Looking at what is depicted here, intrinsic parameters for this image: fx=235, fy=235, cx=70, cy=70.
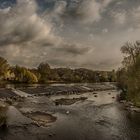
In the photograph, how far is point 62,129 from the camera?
115 feet

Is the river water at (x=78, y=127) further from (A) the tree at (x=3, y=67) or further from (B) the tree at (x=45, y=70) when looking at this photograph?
(B) the tree at (x=45, y=70)

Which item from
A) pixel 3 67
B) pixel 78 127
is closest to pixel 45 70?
pixel 3 67

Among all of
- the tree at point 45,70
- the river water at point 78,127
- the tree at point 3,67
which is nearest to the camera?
the river water at point 78,127

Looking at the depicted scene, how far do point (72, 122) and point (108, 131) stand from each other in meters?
7.45

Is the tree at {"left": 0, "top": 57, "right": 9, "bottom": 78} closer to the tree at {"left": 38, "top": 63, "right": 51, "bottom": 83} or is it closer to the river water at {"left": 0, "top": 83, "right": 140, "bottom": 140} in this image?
the tree at {"left": 38, "top": 63, "right": 51, "bottom": 83}

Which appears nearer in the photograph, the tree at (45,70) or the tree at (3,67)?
the tree at (3,67)

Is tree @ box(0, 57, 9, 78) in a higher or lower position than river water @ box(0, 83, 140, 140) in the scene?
higher

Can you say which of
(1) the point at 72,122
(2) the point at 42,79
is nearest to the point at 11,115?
(1) the point at 72,122

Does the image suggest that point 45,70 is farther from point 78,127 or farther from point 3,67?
point 78,127

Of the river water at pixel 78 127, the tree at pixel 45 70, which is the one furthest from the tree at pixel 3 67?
the river water at pixel 78 127

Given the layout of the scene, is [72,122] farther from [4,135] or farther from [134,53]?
[134,53]

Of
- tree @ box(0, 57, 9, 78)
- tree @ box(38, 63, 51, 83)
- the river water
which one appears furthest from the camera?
tree @ box(38, 63, 51, 83)

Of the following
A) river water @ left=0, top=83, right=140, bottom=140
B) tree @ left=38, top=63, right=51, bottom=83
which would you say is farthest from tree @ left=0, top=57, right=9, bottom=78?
river water @ left=0, top=83, right=140, bottom=140

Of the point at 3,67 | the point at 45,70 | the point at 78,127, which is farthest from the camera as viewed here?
the point at 45,70
